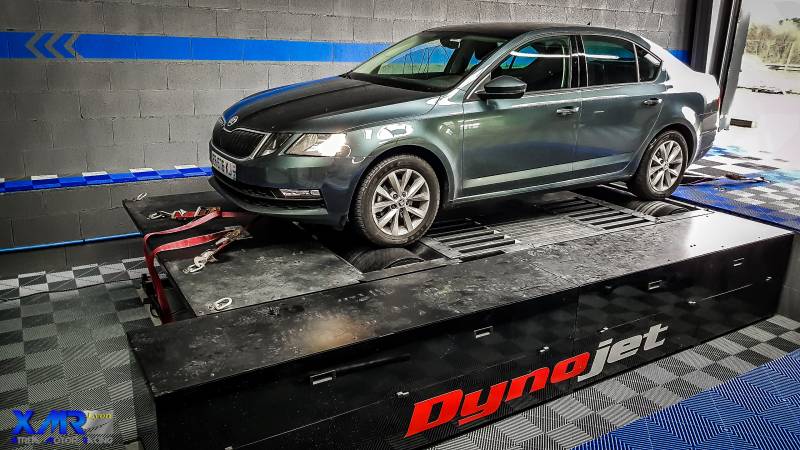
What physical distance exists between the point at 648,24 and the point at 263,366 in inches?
254

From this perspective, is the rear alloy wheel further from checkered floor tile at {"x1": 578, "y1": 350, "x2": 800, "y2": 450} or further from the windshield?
checkered floor tile at {"x1": 578, "y1": 350, "x2": 800, "y2": 450}

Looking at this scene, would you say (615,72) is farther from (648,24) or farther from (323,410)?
(648,24)

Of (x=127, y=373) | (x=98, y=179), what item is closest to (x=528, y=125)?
(x=127, y=373)

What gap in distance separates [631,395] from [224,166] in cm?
220

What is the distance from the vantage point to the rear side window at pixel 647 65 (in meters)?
3.71

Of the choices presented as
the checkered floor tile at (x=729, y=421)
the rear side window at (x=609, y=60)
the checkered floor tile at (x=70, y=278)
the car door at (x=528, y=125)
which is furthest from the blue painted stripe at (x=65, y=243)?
the checkered floor tile at (x=729, y=421)

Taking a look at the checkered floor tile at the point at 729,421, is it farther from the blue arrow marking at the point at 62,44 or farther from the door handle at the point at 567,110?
the blue arrow marking at the point at 62,44

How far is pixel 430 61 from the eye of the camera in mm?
3578

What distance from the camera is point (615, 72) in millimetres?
3613

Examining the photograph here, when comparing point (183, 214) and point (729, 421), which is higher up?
point (183, 214)

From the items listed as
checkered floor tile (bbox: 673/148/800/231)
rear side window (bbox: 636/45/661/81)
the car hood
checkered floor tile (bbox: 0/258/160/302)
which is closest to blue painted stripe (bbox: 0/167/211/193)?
checkered floor tile (bbox: 0/258/160/302)

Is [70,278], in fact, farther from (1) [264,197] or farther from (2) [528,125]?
(2) [528,125]

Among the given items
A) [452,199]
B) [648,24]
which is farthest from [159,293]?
[648,24]

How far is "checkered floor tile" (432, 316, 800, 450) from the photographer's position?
266 centimetres
